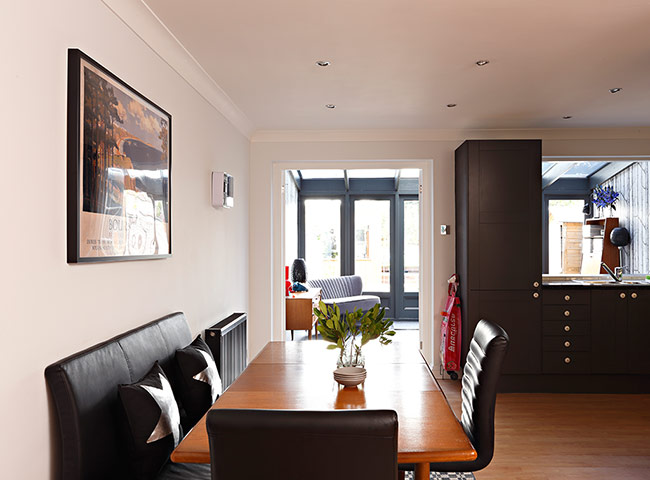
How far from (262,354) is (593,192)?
177 inches

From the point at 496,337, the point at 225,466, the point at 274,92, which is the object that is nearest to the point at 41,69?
the point at 225,466

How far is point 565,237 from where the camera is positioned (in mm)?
5410

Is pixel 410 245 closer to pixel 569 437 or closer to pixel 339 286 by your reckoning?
pixel 339 286

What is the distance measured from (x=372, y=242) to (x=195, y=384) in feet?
21.2

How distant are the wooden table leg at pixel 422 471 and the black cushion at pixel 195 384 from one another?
1.16m

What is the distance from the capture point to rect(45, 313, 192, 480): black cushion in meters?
1.65

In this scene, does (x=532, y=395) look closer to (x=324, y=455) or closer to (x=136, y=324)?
(x=136, y=324)

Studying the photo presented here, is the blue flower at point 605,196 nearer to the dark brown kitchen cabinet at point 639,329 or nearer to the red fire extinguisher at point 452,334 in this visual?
the dark brown kitchen cabinet at point 639,329

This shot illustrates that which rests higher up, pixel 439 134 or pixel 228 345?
pixel 439 134

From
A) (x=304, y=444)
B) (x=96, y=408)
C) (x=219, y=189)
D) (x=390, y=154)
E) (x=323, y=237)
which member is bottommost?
(x=96, y=408)

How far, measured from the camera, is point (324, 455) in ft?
3.83

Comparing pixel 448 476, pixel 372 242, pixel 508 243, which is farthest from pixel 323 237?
pixel 448 476

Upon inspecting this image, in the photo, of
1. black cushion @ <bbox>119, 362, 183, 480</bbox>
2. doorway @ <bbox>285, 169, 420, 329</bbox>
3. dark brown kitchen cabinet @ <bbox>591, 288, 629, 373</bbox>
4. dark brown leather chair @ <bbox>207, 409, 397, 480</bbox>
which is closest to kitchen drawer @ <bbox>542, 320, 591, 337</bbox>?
dark brown kitchen cabinet @ <bbox>591, 288, 629, 373</bbox>

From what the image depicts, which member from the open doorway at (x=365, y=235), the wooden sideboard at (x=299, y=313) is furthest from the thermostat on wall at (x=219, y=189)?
the open doorway at (x=365, y=235)
